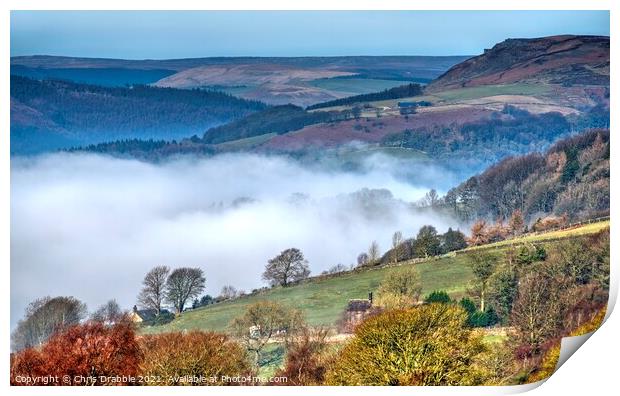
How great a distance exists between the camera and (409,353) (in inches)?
1405

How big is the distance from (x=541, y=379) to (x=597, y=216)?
845 cm

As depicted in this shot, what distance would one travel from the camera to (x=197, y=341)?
37094 mm

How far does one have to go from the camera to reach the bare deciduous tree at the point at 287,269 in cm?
4153

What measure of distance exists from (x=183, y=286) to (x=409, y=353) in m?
7.35

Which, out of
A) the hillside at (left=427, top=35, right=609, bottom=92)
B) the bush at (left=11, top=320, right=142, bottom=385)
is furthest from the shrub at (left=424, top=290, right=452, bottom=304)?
the bush at (left=11, top=320, right=142, bottom=385)

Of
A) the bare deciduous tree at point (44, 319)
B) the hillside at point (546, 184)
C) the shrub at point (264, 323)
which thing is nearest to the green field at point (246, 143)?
the shrub at point (264, 323)

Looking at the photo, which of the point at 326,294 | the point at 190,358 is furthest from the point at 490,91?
the point at 190,358

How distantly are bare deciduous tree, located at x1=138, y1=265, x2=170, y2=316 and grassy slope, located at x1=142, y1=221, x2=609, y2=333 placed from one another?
690 mm

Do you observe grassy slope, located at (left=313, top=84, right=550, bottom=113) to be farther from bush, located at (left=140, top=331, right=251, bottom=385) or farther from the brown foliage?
bush, located at (left=140, top=331, right=251, bottom=385)

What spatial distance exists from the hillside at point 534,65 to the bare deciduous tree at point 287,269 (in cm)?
596

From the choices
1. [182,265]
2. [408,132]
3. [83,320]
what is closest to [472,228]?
[408,132]

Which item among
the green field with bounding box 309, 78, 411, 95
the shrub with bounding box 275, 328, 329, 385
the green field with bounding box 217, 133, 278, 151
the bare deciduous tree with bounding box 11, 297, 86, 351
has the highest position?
the green field with bounding box 309, 78, 411, 95

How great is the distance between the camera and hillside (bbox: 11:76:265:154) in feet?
137

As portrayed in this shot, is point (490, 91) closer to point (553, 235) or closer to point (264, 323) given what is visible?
point (553, 235)
